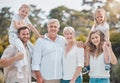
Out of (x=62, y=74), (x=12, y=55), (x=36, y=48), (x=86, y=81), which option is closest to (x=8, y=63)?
(x=12, y=55)

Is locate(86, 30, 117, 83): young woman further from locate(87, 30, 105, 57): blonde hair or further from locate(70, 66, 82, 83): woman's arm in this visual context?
locate(70, 66, 82, 83): woman's arm

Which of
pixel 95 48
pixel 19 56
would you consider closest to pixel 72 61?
pixel 95 48

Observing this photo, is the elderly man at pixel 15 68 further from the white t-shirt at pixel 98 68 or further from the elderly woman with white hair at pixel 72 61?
the white t-shirt at pixel 98 68

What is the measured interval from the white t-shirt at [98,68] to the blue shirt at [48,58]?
0.32m

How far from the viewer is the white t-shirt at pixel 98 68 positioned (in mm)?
3330

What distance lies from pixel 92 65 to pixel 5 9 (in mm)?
10802

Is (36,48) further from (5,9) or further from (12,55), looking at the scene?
(5,9)

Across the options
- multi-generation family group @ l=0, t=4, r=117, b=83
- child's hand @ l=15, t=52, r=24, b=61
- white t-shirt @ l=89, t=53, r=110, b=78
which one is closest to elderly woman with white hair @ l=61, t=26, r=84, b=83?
multi-generation family group @ l=0, t=4, r=117, b=83

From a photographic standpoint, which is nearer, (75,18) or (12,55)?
(12,55)

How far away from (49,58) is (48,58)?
0.01 metres

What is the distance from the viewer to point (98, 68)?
11.0ft

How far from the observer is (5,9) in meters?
13.8

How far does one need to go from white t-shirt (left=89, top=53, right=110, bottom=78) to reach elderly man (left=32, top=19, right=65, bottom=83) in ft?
1.05

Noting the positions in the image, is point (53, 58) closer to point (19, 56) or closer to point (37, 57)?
point (37, 57)
